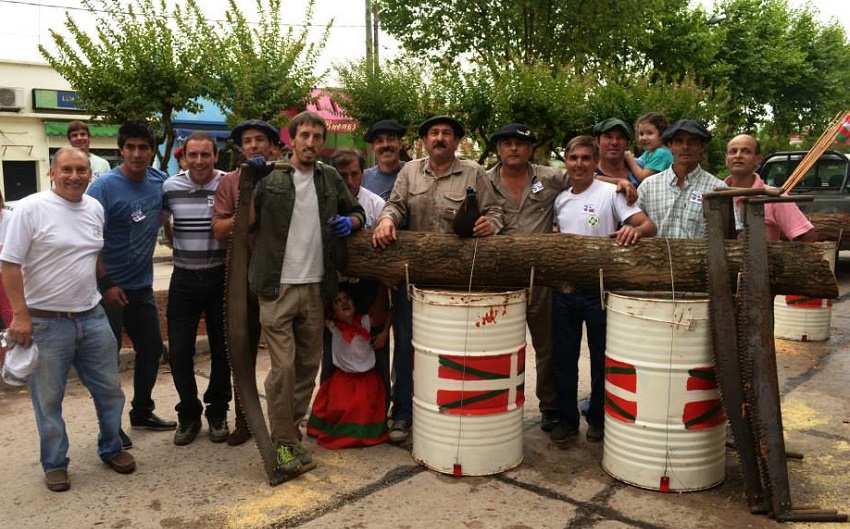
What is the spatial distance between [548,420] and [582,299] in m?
0.91

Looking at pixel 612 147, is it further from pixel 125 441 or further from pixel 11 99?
pixel 11 99

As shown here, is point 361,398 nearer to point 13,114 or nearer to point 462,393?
point 462,393

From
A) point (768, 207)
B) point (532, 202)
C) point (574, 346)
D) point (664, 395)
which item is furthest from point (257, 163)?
point (768, 207)

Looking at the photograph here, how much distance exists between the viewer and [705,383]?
3.72m

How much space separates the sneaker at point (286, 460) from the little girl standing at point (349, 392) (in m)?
0.50

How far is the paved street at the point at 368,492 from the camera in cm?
349

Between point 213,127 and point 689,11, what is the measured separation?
16680 mm

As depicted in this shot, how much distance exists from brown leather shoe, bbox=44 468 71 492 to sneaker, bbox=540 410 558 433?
287 cm

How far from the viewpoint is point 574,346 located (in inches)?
177

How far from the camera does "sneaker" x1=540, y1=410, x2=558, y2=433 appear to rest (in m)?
4.71

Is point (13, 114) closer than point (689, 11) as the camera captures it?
Yes

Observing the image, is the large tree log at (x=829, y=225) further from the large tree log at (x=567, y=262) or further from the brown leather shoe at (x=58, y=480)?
the brown leather shoe at (x=58, y=480)

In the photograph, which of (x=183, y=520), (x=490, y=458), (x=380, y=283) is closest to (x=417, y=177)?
(x=380, y=283)

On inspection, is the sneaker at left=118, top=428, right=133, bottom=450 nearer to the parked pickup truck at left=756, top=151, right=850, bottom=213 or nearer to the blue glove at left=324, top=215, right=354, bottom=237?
the blue glove at left=324, top=215, right=354, bottom=237
